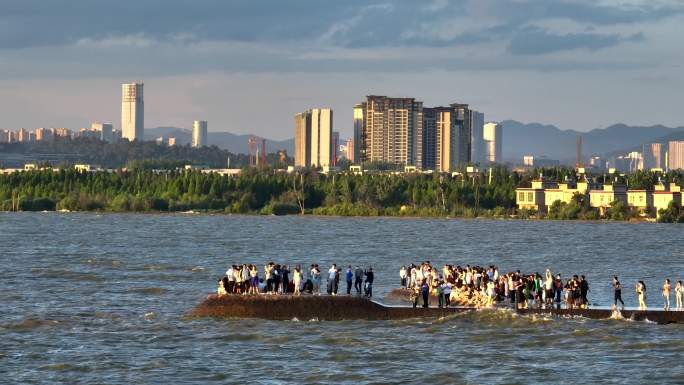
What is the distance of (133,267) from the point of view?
101438 mm

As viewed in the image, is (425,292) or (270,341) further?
(425,292)

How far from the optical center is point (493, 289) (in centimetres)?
6575

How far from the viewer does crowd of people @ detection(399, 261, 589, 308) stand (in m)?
64.9

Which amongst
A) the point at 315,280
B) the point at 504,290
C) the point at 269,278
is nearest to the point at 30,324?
the point at 269,278

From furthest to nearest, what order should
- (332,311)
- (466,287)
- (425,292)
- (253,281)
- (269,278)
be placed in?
(466,287)
(269,278)
(253,281)
(425,292)
(332,311)

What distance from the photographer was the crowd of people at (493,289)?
6494cm

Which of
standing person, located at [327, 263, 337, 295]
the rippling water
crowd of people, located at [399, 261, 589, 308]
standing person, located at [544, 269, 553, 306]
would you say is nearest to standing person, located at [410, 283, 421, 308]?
crowd of people, located at [399, 261, 589, 308]

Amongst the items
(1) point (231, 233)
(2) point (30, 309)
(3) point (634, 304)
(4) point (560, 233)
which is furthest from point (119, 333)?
(4) point (560, 233)

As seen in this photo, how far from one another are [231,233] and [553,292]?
4031 inches

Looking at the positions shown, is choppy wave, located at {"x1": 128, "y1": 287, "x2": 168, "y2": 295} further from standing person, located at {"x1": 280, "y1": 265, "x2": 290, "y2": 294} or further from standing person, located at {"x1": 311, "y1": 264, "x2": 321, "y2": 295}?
standing person, located at {"x1": 311, "y1": 264, "x2": 321, "y2": 295}

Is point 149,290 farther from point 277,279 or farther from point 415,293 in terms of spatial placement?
point 415,293

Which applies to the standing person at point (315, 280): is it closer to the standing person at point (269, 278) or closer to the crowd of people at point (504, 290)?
the standing person at point (269, 278)

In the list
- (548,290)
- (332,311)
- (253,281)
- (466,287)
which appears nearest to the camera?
(332,311)

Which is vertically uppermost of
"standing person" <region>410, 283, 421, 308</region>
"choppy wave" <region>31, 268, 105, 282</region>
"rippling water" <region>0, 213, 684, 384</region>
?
"standing person" <region>410, 283, 421, 308</region>
